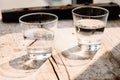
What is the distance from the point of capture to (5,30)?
2.35 ft

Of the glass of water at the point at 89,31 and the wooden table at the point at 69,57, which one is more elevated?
the glass of water at the point at 89,31

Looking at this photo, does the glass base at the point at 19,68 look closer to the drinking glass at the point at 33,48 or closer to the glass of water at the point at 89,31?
the drinking glass at the point at 33,48

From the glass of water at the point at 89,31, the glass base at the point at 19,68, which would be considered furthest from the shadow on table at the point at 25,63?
the glass of water at the point at 89,31

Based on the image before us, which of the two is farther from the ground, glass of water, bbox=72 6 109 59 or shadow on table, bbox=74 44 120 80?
glass of water, bbox=72 6 109 59

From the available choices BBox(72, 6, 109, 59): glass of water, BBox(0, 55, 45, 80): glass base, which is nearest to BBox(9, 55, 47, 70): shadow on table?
BBox(0, 55, 45, 80): glass base

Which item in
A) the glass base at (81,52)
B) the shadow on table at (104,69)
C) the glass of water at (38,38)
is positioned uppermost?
the glass of water at (38,38)

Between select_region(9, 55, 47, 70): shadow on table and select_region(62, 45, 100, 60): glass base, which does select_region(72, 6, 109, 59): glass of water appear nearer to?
select_region(62, 45, 100, 60): glass base

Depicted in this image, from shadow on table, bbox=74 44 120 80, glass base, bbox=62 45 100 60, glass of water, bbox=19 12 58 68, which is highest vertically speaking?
glass of water, bbox=19 12 58 68

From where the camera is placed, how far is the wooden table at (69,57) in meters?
0.50

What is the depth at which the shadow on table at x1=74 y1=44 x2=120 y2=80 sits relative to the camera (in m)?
0.49

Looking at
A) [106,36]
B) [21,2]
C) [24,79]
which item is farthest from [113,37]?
[21,2]

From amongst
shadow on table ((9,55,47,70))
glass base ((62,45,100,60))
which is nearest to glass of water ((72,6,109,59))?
glass base ((62,45,100,60))

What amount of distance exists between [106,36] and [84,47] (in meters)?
0.11

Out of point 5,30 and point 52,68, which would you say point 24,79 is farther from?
point 5,30
